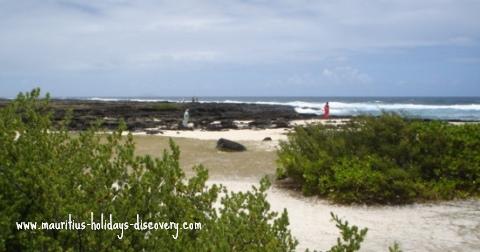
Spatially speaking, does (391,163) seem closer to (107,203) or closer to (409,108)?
(107,203)

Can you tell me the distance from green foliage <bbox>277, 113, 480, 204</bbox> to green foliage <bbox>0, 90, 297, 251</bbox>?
606cm

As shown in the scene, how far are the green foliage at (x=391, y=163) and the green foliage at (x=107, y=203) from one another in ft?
19.9

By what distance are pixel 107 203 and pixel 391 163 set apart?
23.8 ft

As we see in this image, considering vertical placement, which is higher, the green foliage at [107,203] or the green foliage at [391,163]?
the green foliage at [107,203]

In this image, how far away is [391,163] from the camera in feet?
29.8

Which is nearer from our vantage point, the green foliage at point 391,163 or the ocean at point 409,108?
the green foliage at point 391,163

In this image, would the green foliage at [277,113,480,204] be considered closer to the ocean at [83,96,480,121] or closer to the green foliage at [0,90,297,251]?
the ocean at [83,96,480,121]

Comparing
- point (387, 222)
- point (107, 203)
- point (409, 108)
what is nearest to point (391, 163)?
point (387, 222)

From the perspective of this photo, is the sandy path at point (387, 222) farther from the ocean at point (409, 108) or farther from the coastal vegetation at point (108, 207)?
the coastal vegetation at point (108, 207)

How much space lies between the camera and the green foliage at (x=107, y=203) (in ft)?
8.27

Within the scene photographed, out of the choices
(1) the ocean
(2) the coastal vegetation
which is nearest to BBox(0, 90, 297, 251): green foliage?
(2) the coastal vegetation

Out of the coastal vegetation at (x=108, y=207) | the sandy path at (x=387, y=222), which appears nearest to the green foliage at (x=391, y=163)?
the sandy path at (x=387, y=222)

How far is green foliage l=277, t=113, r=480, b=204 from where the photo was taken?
8727 millimetres

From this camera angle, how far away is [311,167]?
9.38m
